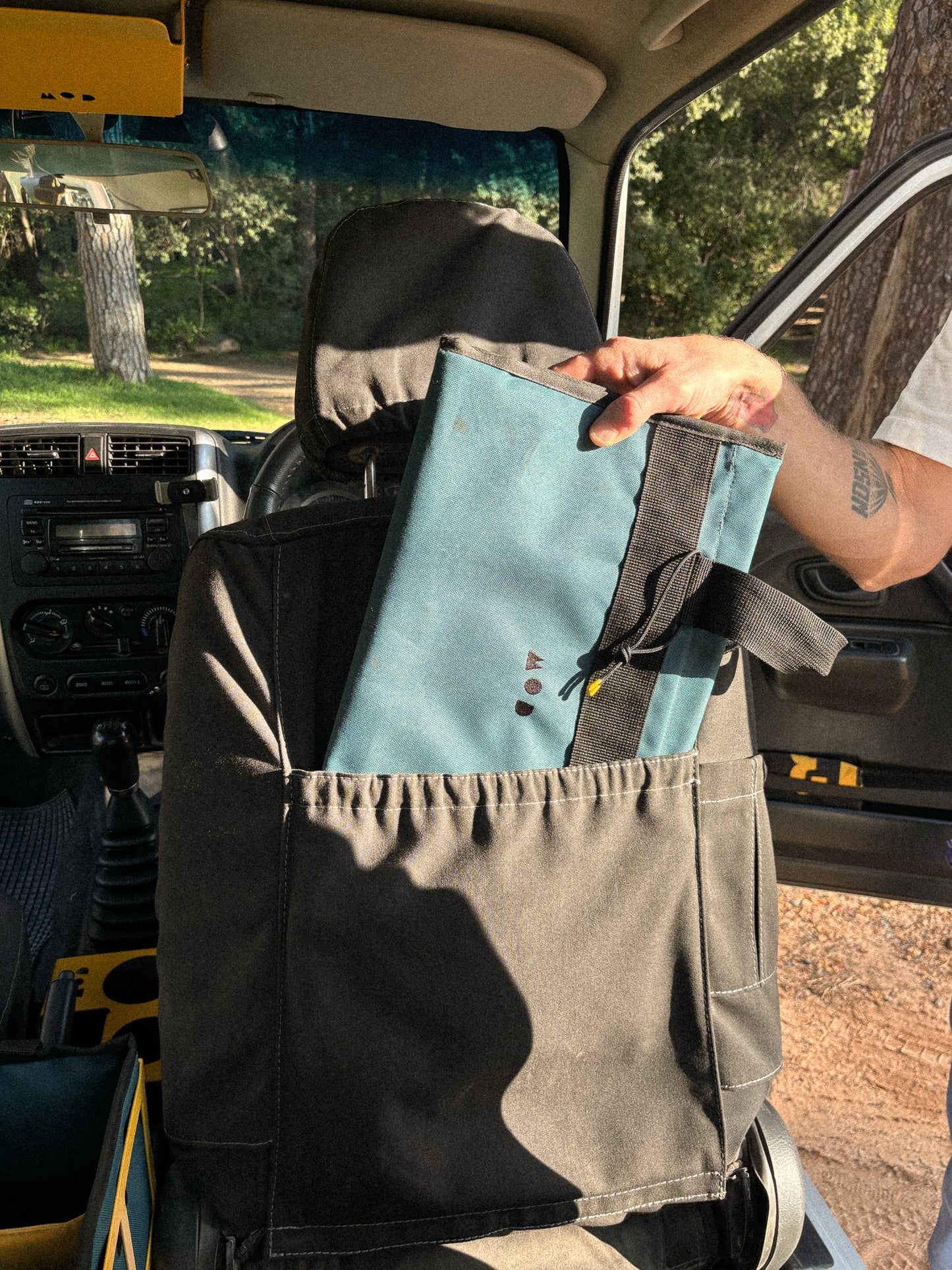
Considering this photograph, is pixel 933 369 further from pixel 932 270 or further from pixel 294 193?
pixel 932 270

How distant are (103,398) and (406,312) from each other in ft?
32.6

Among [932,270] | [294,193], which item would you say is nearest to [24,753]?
[294,193]

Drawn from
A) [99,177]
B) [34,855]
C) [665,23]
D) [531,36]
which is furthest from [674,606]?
[34,855]

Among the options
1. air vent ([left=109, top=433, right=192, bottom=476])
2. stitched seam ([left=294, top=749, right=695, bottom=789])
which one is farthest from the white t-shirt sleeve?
air vent ([left=109, top=433, right=192, bottom=476])

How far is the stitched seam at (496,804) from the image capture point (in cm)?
122

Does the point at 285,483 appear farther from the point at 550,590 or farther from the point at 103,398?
the point at 103,398

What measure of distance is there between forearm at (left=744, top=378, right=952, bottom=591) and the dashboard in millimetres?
1731

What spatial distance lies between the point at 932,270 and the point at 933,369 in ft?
11.6

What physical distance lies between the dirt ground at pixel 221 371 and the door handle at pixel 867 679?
505 cm

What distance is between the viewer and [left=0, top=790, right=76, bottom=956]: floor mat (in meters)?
3.07

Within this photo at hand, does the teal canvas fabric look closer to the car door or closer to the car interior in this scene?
the car interior

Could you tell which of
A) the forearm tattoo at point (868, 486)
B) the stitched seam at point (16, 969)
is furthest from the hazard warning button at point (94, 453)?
the forearm tattoo at point (868, 486)

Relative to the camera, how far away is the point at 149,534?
286cm

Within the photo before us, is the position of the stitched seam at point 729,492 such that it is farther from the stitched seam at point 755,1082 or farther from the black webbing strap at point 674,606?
the stitched seam at point 755,1082
